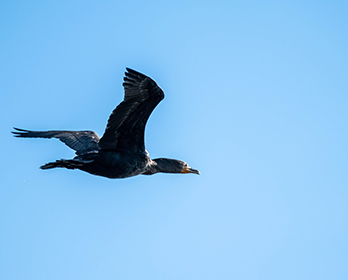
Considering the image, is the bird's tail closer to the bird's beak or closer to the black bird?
the black bird

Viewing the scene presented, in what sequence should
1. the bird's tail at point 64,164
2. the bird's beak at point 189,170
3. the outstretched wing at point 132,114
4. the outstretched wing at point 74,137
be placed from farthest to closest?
the bird's beak at point 189,170, the outstretched wing at point 74,137, the bird's tail at point 64,164, the outstretched wing at point 132,114

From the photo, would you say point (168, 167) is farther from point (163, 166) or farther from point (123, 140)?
point (123, 140)

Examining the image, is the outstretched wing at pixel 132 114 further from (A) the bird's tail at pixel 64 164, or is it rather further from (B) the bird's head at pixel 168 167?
(B) the bird's head at pixel 168 167

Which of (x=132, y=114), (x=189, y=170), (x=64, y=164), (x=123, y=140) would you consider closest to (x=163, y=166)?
(x=189, y=170)

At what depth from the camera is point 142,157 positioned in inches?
356

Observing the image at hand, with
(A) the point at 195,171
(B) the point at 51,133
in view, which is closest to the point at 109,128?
(B) the point at 51,133

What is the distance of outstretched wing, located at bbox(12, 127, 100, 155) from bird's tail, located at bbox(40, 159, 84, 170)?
0.77 m

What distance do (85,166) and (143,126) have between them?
111 centimetres

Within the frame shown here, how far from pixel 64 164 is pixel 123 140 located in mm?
1009

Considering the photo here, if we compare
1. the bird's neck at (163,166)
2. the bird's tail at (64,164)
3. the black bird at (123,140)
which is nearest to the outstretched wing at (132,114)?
the black bird at (123,140)

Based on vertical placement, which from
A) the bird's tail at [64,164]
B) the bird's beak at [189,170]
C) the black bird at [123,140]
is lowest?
the bird's tail at [64,164]

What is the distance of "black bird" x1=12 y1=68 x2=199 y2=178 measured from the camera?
316 inches

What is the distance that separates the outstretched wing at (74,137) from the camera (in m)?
9.54

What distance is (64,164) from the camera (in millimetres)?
8461
